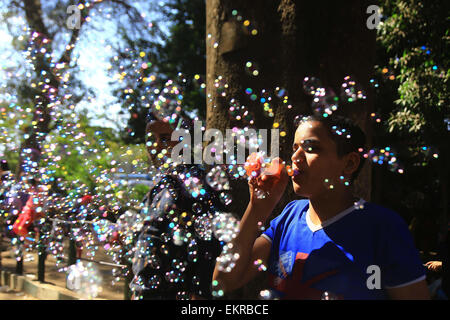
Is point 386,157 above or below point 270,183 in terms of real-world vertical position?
above

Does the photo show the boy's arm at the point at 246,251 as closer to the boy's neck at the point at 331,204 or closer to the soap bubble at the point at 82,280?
the boy's neck at the point at 331,204

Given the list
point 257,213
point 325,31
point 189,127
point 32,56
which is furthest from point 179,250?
point 32,56

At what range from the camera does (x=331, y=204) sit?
5.57 feet

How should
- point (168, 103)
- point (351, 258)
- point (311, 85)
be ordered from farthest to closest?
point (168, 103) < point (311, 85) < point (351, 258)

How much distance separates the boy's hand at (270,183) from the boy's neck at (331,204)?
17 centimetres

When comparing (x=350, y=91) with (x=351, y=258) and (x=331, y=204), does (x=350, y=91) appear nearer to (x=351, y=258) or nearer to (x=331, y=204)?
(x=331, y=204)

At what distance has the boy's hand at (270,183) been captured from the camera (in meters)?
1.73

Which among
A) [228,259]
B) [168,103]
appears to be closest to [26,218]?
[168,103]

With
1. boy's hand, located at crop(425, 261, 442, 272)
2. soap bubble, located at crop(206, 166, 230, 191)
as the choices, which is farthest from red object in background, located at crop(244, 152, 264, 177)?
boy's hand, located at crop(425, 261, 442, 272)

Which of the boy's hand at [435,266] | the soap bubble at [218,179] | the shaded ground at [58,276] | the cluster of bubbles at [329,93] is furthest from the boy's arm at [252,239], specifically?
the shaded ground at [58,276]

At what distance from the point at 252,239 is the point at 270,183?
10.7 inches
